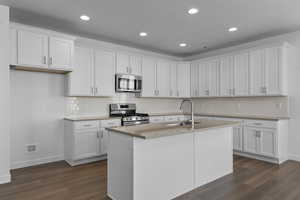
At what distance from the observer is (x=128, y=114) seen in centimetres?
493

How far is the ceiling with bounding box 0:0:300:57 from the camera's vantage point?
2.81m

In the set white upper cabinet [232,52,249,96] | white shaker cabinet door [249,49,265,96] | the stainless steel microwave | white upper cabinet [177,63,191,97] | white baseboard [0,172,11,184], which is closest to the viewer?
white baseboard [0,172,11,184]

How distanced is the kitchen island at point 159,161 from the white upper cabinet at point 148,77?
260 cm

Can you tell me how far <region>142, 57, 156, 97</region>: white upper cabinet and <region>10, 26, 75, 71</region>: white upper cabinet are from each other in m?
1.99

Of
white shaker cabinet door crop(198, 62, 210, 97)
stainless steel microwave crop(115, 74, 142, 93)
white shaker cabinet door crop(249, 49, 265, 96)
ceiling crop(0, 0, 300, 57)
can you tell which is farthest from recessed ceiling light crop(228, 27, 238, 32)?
stainless steel microwave crop(115, 74, 142, 93)

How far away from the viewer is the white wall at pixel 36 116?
359 cm

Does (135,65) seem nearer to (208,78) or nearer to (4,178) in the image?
(208,78)

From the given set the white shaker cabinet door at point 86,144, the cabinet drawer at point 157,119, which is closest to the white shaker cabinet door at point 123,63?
the cabinet drawer at point 157,119

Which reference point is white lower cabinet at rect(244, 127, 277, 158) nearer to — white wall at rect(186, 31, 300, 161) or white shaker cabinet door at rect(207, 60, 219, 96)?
white wall at rect(186, 31, 300, 161)

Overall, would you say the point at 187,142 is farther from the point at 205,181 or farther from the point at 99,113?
the point at 99,113

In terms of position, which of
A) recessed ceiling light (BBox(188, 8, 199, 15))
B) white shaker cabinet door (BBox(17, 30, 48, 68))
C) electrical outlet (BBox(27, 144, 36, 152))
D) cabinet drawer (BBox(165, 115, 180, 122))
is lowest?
electrical outlet (BBox(27, 144, 36, 152))

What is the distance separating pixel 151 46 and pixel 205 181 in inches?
146

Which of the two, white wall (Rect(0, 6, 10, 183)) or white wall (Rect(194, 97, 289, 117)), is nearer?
white wall (Rect(0, 6, 10, 183))

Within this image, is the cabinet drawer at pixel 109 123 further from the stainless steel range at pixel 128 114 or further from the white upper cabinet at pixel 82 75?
the white upper cabinet at pixel 82 75
